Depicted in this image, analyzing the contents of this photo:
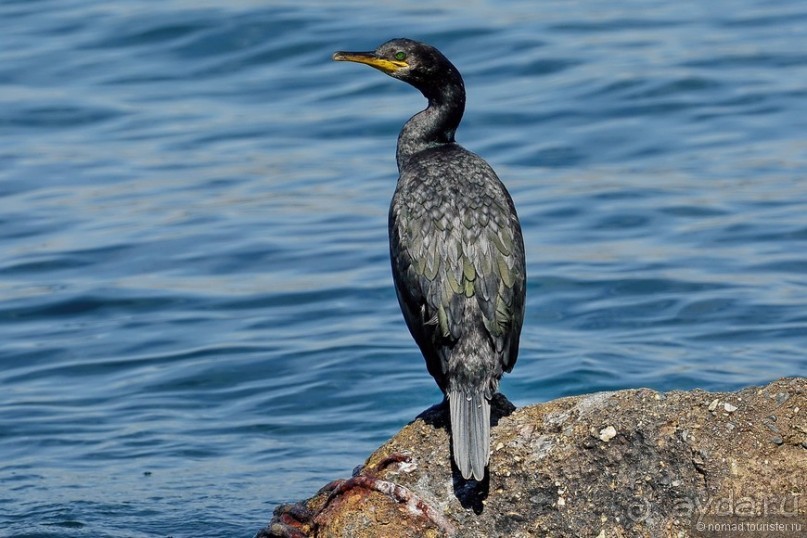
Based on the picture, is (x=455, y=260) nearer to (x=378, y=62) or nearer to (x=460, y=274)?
(x=460, y=274)

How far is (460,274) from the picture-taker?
5.31 meters

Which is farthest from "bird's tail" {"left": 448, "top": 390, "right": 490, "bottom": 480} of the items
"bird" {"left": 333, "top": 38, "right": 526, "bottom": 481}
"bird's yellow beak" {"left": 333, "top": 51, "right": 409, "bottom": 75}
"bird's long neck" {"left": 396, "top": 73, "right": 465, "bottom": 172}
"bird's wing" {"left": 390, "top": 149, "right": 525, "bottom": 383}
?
"bird's yellow beak" {"left": 333, "top": 51, "right": 409, "bottom": 75}

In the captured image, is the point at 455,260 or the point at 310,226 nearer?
the point at 455,260

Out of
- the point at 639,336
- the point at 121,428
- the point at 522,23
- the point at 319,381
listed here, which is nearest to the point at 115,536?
the point at 121,428

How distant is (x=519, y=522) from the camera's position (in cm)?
457

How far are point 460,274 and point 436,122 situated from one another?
3.81 feet

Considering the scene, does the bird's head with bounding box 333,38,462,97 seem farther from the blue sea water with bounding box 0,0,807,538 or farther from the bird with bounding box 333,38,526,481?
the blue sea water with bounding box 0,0,807,538

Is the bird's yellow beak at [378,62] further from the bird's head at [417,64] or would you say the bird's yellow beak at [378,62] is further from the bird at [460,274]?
the bird at [460,274]

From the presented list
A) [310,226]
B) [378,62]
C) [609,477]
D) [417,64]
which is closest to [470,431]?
[609,477]

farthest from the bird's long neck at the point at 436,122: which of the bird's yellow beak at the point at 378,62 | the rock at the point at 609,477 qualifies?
the rock at the point at 609,477

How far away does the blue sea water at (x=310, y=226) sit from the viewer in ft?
28.5

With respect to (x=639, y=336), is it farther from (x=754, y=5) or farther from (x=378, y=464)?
(x=754, y=5)

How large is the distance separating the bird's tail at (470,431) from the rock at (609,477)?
0.30ft

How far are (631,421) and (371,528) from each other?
89cm
